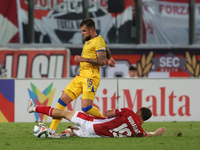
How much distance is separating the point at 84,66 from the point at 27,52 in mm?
8650

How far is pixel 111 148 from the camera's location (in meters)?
5.25

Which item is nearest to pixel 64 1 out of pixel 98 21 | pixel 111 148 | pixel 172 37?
pixel 98 21

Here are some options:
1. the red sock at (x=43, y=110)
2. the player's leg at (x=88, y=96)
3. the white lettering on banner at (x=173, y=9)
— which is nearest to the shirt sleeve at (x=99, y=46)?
the player's leg at (x=88, y=96)

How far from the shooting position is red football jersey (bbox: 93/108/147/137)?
6.30 meters

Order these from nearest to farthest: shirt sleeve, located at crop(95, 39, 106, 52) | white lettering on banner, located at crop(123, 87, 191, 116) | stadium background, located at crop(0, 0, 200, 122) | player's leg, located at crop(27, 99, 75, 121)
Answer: player's leg, located at crop(27, 99, 75, 121) → shirt sleeve, located at crop(95, 39, 106, 52) → white lettering on banner, located at crop(123, 87, 191, 116) → stadium background, located at crop(0, 0, 200, 122)

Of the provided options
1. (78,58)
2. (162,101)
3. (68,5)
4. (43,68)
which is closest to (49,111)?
(78,58)

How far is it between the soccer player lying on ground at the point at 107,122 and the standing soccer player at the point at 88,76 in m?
0.16

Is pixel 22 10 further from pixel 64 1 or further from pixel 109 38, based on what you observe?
pixel 109 38

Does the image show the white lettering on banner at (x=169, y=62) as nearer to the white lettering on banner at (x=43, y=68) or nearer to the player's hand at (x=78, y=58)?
the white lettering on banner at (x=43, y=68)

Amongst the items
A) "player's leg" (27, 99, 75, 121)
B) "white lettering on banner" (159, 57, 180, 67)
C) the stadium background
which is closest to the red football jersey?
"player's leg" (27, 99, 75, 121)

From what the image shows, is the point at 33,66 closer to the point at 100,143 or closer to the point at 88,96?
the point at 88,96

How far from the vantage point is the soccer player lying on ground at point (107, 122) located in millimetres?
6301

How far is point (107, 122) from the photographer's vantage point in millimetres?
6344

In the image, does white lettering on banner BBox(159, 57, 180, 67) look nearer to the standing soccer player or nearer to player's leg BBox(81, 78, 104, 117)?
the standing soccer player
